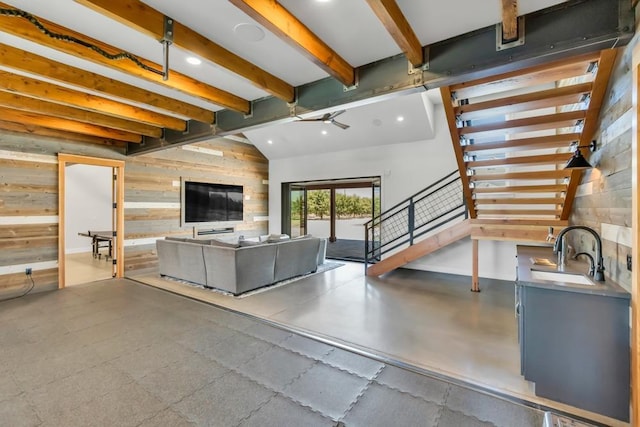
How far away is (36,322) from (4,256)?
6.40ft

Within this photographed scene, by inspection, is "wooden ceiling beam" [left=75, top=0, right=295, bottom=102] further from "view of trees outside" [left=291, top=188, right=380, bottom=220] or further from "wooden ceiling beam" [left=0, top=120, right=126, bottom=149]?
"view of trees outside" [left=291, top=188, right=380, bottom=220]

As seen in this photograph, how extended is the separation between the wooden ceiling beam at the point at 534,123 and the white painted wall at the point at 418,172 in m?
3.09

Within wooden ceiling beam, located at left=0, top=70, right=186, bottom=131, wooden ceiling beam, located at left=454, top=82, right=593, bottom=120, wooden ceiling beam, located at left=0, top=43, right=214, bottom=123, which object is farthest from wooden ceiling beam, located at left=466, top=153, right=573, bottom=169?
wooden ceiling beam, located at left=0, top=70, right=186, bottom=131

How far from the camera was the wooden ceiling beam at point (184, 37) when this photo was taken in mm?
1978

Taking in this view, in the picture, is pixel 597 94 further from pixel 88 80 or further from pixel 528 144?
pixel 88 80

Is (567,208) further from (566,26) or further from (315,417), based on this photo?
(315,417)

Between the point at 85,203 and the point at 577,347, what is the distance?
11.3 m

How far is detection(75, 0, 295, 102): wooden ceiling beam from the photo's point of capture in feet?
6.49

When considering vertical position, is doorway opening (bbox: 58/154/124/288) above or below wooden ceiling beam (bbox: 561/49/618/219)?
below

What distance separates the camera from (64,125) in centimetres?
476

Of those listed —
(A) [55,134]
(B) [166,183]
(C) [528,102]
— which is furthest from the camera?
(B) [166,183]

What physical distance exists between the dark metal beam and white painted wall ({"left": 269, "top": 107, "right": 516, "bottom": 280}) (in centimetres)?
375

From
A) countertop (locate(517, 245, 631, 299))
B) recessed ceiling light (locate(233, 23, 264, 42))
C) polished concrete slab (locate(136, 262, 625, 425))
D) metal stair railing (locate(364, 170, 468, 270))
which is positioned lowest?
polished concrete slab (locate(136, 262, 625, 425))

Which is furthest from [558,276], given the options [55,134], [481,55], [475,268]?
[55,134]
